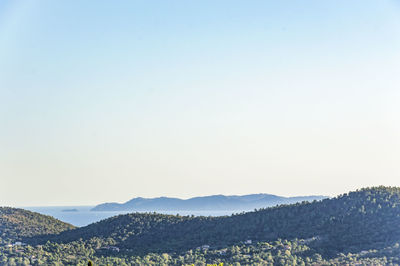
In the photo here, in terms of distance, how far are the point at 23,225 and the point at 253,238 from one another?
181 feet

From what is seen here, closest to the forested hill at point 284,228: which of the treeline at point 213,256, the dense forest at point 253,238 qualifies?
the dense forest at point 253,238

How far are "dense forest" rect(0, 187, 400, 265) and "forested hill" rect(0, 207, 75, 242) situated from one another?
0.82 m

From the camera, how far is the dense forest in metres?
96.2

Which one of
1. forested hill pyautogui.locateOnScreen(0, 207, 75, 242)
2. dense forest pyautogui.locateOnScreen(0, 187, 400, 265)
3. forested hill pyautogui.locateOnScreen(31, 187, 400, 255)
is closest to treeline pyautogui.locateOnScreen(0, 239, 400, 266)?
dense forest pyautogui.locateOnScreen(0, 187, 400, 265)

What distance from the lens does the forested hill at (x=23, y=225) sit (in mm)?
124688

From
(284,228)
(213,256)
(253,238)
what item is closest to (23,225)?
(213,256)

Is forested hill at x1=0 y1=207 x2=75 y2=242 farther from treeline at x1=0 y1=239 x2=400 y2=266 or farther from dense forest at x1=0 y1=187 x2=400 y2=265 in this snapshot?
treeline at x1=0 y1=239 x2=400 y2=266

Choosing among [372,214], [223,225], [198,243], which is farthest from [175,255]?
[372,214]

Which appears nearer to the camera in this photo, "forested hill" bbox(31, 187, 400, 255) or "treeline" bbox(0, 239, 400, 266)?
"treeline" bbox(0, 239, 400, 266)

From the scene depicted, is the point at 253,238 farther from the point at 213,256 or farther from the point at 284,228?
the point at 213,256

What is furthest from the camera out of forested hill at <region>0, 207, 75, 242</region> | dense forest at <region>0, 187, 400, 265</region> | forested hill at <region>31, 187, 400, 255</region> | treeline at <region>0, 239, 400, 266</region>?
forested hill at <region>0, 207, 75, 242</region>

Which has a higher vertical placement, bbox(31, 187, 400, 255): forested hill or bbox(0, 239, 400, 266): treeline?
bbox(31, 187, 400, 255): forested hill

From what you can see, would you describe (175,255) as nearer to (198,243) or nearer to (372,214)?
(198,243)

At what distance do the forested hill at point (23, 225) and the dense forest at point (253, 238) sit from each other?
2.69 feet
